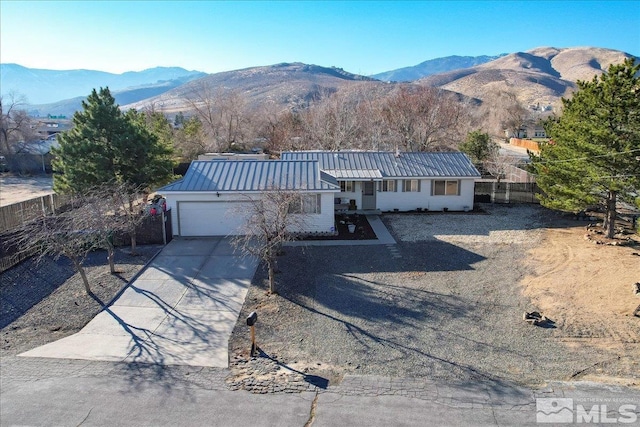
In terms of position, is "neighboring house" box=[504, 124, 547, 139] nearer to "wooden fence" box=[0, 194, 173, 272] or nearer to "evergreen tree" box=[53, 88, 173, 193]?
"evergreen tree" box=[53, 88, 173, 193]

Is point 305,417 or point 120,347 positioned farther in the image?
point 120,347

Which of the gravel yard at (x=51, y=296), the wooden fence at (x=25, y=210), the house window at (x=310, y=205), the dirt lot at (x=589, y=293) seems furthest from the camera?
the house window at (x=310, y=205)

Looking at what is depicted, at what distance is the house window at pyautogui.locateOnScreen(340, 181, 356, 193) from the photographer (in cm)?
2386

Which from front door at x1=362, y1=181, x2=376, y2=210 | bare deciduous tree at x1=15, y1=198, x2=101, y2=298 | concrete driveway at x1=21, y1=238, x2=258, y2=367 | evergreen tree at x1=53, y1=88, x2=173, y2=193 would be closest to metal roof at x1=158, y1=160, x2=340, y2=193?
front door at x1=362, y1=181, x2=376, y2=210

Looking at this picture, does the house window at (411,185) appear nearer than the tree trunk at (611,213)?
No

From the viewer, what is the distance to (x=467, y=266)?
16.2m

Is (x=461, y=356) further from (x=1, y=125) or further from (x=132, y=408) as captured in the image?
(x=1, y=125)

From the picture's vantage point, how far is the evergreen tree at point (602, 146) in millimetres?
17094

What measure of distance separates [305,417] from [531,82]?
536 feet

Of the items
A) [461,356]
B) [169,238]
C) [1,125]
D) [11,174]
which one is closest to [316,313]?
[461,356]

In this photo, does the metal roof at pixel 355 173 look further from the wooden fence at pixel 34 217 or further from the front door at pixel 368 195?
the wooden fence at pixel 34 217

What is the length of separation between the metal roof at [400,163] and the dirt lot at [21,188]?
708 inches

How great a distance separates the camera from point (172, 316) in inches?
497

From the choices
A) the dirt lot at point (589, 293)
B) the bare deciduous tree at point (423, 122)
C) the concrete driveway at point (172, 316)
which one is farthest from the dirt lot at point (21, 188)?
the dirt lot at point (589, 293)
